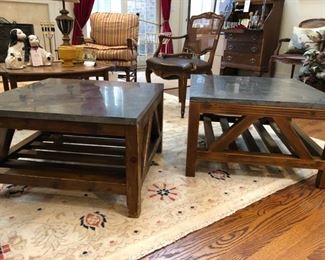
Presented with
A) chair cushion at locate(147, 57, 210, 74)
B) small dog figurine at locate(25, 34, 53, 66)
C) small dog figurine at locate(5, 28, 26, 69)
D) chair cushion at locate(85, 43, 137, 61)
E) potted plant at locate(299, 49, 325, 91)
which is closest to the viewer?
small dog figurine at locate(5, 28, 26, 69)

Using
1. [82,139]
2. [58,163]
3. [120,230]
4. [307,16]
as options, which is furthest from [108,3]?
[120,230]

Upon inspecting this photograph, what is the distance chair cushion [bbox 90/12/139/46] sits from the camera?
3.53m

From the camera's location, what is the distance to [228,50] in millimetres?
3934

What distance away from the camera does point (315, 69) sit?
104 inches

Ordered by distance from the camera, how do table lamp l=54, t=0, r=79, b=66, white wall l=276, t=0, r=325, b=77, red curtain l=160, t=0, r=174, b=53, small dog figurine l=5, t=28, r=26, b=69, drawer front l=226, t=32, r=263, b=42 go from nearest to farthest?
small dog figurine l=5, t=28, r=26, b=69, table lamp l=54, t=0, r=79, b=66, white wall l=276, t=0, r=325, b=77, drawer front l=226, t=32, r=263, b=42, red curtain l=160, t=0, r=174, b=53

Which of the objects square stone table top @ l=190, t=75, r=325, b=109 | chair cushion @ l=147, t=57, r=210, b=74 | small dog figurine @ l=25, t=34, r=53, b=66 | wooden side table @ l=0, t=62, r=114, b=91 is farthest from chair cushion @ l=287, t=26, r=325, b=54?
small dog figurine @ l=25, t=34, r=53, b=66

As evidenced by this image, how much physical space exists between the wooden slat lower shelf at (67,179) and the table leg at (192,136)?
0.40 metres

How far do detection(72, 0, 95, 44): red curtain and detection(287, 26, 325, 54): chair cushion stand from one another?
303 cm

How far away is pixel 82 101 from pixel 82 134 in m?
0.14

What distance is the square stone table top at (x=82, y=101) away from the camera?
1031 mm

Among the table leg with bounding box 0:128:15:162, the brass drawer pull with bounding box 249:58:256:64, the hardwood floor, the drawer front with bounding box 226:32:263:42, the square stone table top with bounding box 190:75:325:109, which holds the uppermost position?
the drawer front with bounding box 226:32:263:42

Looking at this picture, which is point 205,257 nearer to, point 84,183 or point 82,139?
point 84,183

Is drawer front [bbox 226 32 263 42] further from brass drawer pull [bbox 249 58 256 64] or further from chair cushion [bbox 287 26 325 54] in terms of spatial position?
chair cushion [bbox 287 26 325 54]

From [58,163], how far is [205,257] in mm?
747
